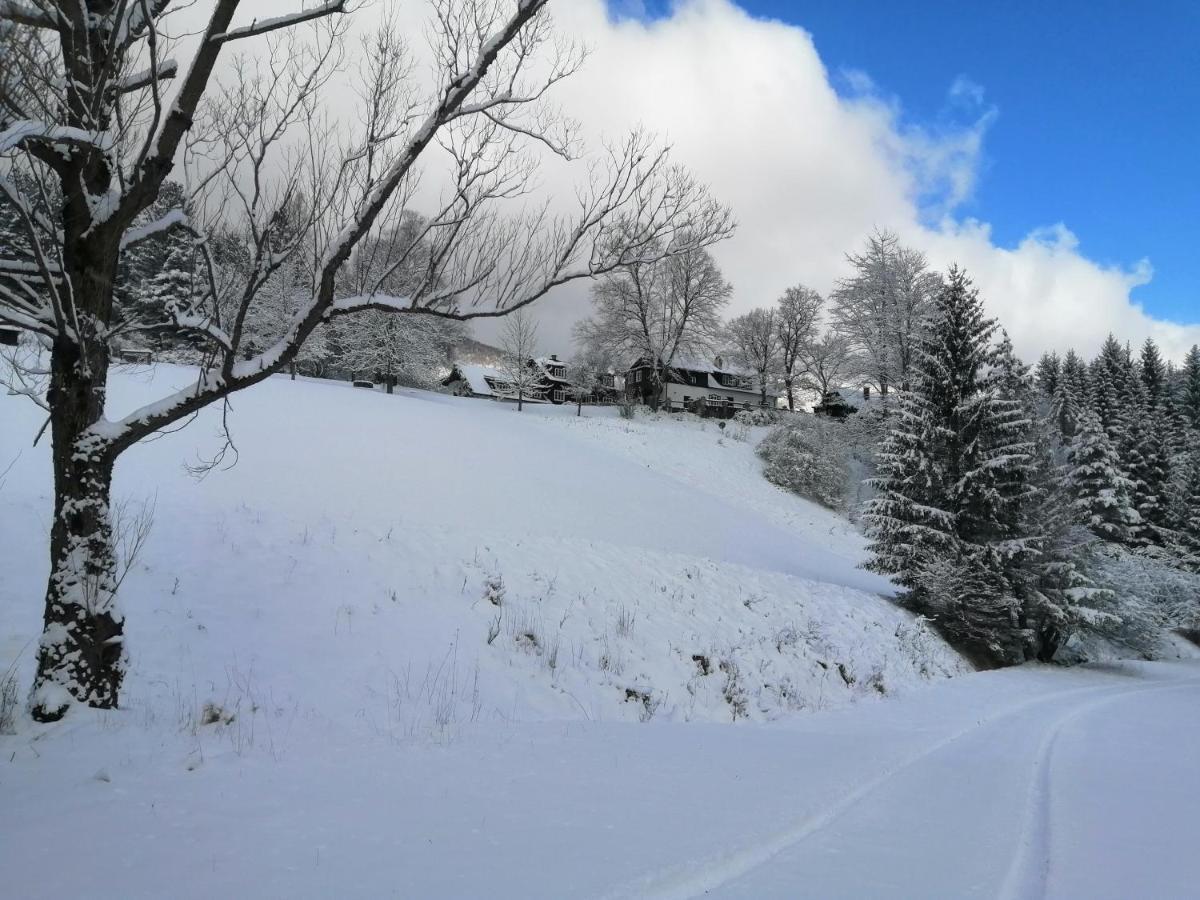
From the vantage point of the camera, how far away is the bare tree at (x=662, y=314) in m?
40.0

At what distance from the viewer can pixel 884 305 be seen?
3278 centimetres

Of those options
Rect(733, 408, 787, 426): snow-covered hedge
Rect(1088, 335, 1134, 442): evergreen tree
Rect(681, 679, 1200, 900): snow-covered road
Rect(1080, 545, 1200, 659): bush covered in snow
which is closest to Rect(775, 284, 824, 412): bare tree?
Rect(733, 408, 787, 426): snow-covered hedge

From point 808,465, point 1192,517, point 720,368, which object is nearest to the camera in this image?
point 808,465

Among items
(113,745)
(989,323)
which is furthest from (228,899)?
(989,323)

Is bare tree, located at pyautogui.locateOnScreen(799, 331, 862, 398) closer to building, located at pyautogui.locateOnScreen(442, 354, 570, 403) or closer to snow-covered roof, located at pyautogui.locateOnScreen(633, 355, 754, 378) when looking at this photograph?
snow-covered roof, located at pyautogui.locateOnScreen(633, 355, 754, 378)

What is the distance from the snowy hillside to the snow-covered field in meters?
0.06

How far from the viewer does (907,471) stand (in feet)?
51.6

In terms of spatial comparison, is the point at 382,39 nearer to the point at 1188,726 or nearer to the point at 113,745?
the point at 113,745

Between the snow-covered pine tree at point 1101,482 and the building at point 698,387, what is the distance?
1922 cm

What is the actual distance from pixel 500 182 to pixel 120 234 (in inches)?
130

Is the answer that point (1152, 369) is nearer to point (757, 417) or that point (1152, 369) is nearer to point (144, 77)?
point (757, 417)

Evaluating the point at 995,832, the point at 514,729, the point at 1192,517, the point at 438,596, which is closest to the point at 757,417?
the point at 1192,517

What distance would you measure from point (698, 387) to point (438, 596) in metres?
51.1

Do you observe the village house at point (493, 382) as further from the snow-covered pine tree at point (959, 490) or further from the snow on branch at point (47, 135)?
the snow on branch at point (47, 135)
